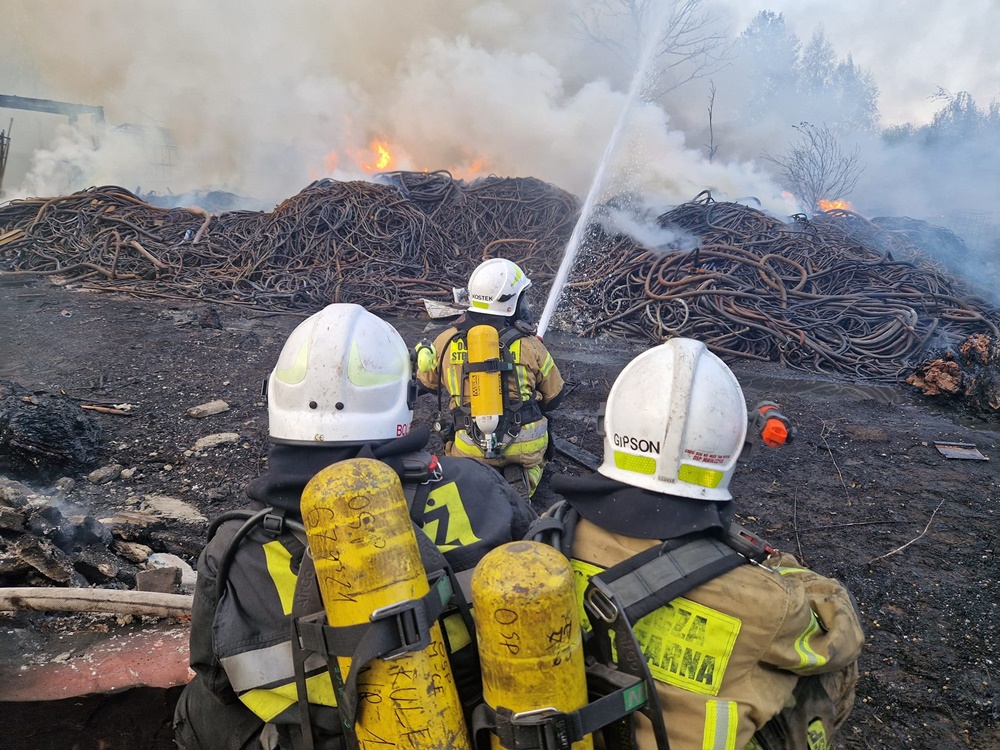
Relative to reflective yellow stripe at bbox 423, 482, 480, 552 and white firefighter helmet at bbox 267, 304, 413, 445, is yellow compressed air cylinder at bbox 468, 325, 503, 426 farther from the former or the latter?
reflective yellow stripe at bbox 423, 482, 480, 552

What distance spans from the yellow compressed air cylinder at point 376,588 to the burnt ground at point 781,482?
194 centimetres

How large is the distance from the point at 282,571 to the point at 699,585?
1.00 m

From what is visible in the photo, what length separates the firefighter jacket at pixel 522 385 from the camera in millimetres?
3875

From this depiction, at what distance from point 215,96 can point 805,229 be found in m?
23.7

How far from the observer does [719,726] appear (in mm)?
1234

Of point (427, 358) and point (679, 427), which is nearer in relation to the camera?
point (679, 427)

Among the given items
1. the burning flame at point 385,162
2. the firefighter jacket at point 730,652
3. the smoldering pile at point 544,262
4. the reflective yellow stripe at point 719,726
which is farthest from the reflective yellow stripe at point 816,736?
the burning flame at point 385,162

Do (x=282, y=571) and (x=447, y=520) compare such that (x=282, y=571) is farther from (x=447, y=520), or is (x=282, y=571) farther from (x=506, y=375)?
(x=506, y=375)

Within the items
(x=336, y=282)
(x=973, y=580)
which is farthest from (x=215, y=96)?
(x=973, y=580)

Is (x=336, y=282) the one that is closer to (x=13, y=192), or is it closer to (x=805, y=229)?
(x=805, y=229)

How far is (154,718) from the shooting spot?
101 inches

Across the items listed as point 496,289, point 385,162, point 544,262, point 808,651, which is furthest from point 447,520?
point 385,162

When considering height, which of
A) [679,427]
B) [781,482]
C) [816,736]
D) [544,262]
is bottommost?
[781,482]

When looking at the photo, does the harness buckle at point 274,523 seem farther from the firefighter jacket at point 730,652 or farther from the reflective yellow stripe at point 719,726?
the reflective yellow stripe at point 719,726
